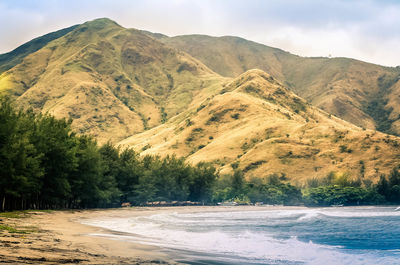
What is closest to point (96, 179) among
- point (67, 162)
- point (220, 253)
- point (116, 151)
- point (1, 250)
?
point (67, 162)

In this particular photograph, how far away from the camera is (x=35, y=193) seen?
64.0 meters

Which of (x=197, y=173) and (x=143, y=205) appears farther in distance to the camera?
(x=197, y=173)

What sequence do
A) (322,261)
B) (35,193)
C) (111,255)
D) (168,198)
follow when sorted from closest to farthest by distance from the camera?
1. (111,255)
2. (322,261)
3. (35,193)
4. (168,198)

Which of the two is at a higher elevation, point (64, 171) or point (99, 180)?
point (64, 171)

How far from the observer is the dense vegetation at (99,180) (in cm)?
5031

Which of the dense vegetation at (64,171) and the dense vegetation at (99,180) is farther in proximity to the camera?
the dense vegetation at (99,180)

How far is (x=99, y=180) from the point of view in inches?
3182

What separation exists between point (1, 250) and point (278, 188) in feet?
545

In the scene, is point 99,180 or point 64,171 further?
point 99,180

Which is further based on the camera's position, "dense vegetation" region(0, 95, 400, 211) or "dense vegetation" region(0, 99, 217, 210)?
"dense vegetation" region(0, 95, 400, 211)

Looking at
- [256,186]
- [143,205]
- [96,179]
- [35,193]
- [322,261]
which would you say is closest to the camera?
[322,261]

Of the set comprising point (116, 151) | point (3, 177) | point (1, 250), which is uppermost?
point (116, 151)

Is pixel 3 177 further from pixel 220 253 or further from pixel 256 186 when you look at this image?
pixel 256 186

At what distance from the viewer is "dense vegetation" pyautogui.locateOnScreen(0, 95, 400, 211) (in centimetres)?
5031
